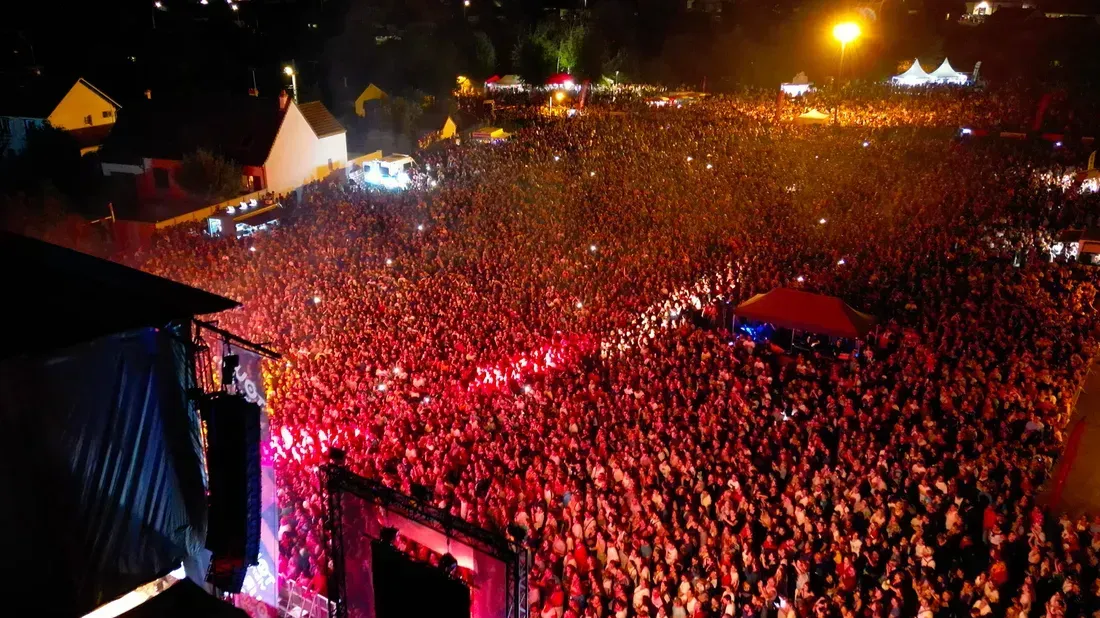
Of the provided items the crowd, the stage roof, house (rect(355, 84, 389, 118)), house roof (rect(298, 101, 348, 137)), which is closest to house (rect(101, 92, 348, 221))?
house roof (rect(298, 101, 348, 137))

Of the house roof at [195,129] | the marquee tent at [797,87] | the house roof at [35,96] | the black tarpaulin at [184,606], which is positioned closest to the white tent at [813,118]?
the marquee tent at [797,87]

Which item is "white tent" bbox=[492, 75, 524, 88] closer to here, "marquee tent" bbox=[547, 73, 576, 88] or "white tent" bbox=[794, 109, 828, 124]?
"marquee tent" bbox=[547, 73, 576, 88]

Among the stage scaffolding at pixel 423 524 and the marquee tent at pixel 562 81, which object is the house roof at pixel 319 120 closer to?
the marquee tent at pixel 562 81

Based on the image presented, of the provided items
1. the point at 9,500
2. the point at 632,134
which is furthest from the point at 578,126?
the point at 9,500

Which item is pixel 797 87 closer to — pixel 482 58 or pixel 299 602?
pixel 482 58

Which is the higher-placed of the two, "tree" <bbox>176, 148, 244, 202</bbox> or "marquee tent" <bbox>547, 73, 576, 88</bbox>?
"marquee tent" <bbox>547, 73, 576, 88</bbox>

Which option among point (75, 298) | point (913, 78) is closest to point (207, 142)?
point (75, 298)

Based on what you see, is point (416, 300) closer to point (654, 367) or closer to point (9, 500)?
point (654, 367)
